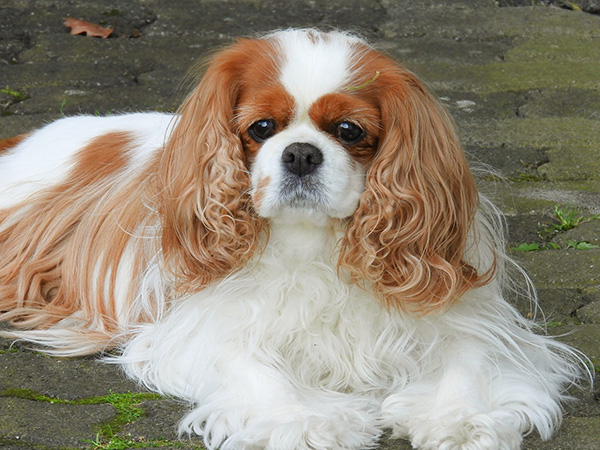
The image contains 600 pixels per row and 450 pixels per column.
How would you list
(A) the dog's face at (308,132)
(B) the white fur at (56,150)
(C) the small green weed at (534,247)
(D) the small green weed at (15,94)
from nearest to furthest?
(A) the dog's face at (308,132) < (B) the white fur at (56,150) < (C) the small green weed at (534,247) < (D) the small green weed at (15,94)

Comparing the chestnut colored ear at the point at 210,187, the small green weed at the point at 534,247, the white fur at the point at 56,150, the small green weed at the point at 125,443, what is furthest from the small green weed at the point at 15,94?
the small green weed at the point at 125,443

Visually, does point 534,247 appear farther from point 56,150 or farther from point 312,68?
point 56,150

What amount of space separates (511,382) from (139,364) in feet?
4.29

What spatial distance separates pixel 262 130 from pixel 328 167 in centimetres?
28

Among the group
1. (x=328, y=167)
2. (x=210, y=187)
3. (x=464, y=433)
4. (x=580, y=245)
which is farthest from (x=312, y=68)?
(x=580, y=245)

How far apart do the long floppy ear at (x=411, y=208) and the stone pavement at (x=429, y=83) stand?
0.55 metres

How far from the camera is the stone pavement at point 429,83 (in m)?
3.61

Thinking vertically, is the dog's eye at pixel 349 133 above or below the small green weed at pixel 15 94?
above

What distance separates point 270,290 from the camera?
373 cm

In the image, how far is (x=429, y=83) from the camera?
6758 mm

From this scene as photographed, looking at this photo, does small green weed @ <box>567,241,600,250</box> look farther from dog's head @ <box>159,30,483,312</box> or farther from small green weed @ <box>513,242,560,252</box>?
dog's head @ <box>159,30,483,312</box>

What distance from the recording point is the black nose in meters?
3.41

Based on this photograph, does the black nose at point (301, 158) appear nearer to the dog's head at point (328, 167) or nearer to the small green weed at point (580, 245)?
the dog's head at point (328, 167)

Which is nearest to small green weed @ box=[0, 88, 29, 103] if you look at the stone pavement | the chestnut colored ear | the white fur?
the stone pavement
